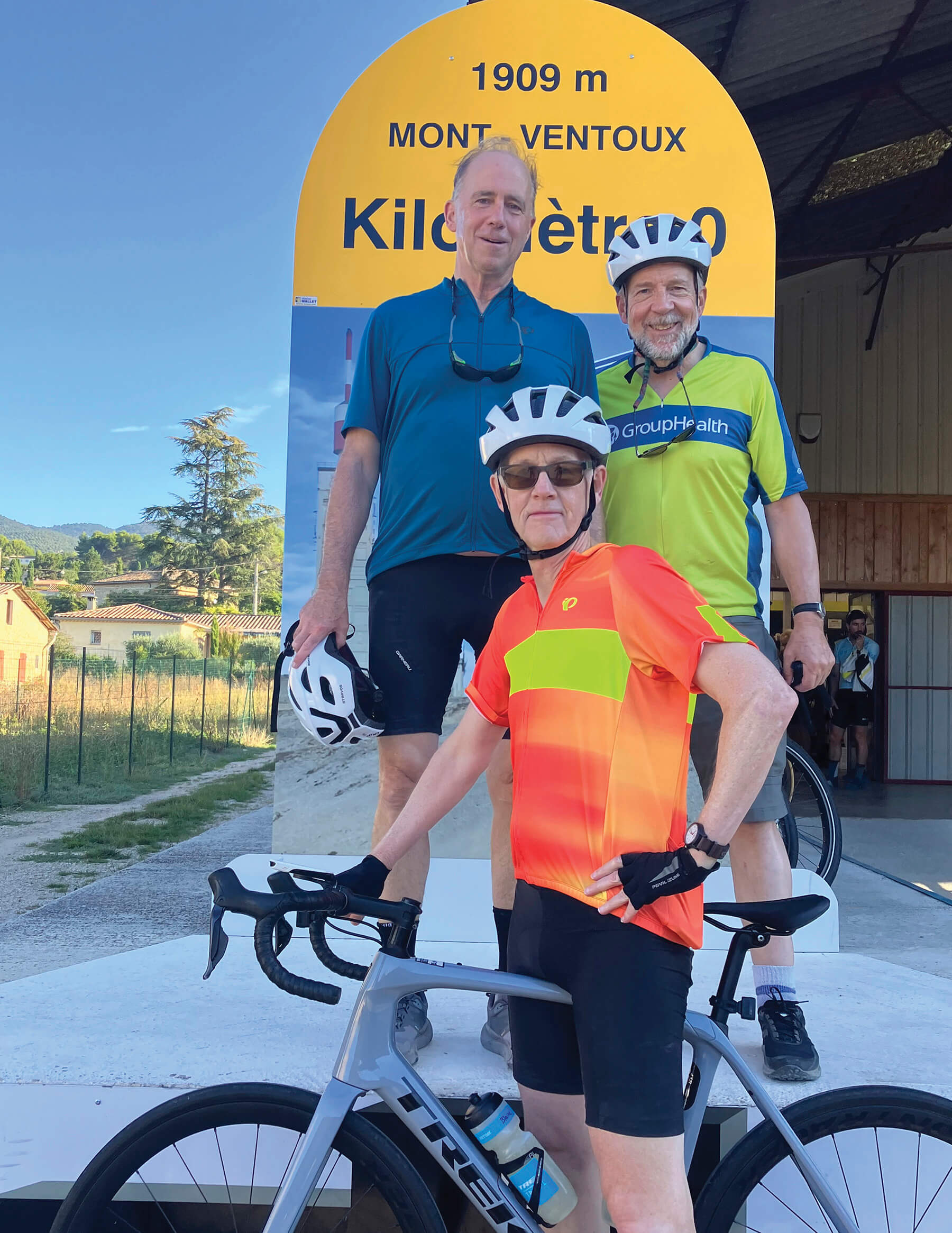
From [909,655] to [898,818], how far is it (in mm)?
4919

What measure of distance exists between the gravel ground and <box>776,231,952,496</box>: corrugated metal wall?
9680 millimetres

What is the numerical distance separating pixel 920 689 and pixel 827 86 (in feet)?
25.7

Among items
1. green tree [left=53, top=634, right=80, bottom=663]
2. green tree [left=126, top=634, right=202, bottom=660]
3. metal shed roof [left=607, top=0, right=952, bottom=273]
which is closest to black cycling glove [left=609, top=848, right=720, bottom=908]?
metal shed roof [left=607, top=0, right=952, bottom=273]

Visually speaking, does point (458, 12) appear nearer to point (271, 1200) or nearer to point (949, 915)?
point (271, 1200)

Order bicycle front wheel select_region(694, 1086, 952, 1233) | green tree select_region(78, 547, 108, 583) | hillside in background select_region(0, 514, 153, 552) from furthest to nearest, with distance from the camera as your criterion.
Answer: hillside in background select_region(0, 514, 153, 552) → green tree select_region(78, 547, 108, 583) → bicycle front wheel select_region(694, 1086, 952, 1233)

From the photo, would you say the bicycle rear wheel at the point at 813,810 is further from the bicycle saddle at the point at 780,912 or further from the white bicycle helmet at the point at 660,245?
the bicycle saddle at the point at 780,912

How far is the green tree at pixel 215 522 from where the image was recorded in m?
51.9

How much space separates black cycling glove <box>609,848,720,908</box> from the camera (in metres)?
1.25

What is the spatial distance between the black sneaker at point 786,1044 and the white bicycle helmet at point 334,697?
3.66 ft

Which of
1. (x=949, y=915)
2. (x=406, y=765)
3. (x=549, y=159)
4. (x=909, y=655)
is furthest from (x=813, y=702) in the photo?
(x=406, y=765)

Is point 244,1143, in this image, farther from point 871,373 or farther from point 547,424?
point 871,373

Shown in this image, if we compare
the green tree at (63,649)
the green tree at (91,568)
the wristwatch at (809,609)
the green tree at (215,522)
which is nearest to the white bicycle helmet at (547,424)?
the wristwatch at (809,609)

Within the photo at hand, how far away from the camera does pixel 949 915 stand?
4523 mm

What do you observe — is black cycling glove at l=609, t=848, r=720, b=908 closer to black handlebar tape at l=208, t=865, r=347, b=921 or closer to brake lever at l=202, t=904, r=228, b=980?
black handlebar tape at l=208, t=865, r=347, b=921
